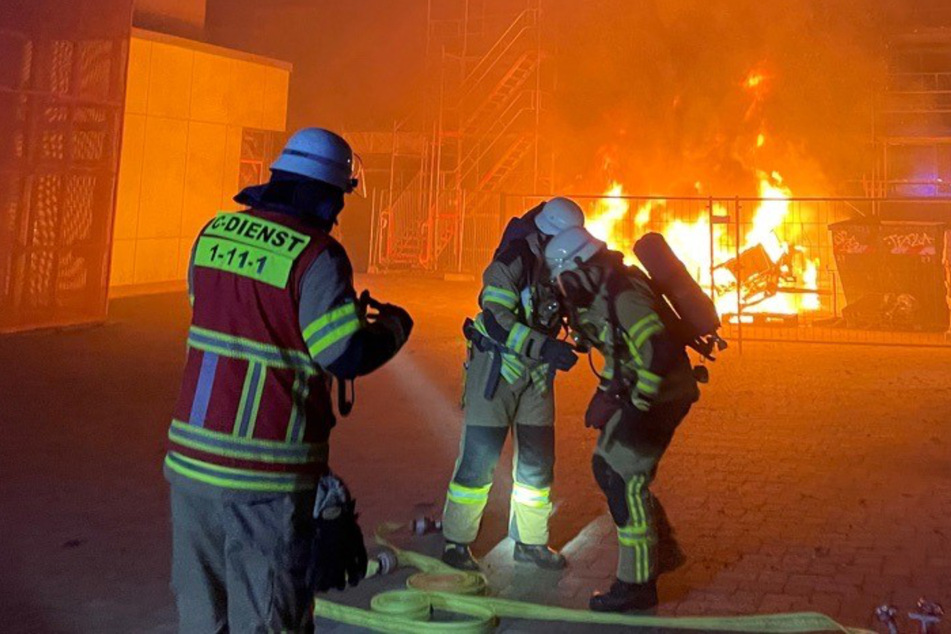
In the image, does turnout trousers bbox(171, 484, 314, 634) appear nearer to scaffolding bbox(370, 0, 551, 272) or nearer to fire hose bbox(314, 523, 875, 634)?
fire hose bbox(314, 523, 875, 634)

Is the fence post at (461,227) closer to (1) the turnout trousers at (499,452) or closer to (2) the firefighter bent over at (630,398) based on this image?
(1) the turnout trousers at (499,452)

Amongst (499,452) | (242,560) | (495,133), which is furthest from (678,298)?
(495,133)

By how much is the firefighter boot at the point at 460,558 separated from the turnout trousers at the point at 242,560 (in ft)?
6.75

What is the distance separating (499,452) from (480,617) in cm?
96

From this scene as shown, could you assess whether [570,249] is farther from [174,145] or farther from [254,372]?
[174,145]

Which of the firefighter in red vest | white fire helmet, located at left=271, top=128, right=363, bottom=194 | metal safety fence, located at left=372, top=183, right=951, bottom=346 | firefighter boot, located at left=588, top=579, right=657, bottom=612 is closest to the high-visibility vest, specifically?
the firefighter in red vest

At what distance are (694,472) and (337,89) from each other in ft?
76.0

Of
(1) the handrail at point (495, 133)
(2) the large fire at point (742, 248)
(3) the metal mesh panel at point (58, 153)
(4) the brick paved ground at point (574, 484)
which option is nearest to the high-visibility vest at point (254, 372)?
(4) the brick paved ground at point (574, 484)

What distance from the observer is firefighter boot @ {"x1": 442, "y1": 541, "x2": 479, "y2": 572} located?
16.0 ft

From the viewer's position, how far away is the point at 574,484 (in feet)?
21.7

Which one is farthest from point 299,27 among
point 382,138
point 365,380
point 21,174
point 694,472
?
point 694,472

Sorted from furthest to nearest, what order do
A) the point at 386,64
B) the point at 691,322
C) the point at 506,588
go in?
the point at 386,64 → the point at 506,588 → the point at 691,322

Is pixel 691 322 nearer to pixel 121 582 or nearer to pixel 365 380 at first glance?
pixel 121 582

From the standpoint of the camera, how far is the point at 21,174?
11672 mm
